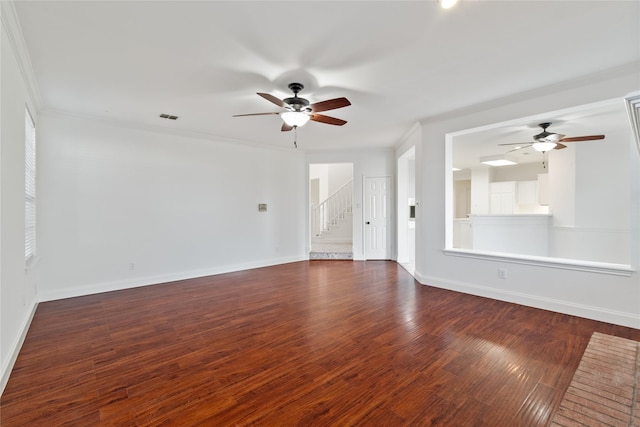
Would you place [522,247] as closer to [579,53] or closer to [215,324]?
[579,53]

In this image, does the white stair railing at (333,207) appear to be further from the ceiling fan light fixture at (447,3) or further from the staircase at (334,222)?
the ceiling fan light fixture at (447,3)

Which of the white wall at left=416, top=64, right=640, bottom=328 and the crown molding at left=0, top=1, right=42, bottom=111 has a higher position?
the crown molding at left=0, top=1, right=42, bottom=111

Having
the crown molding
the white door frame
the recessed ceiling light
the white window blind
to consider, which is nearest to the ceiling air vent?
the crown molding

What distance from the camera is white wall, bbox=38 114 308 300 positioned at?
4160 mm

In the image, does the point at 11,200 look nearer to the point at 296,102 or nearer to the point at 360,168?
the point at 296,102

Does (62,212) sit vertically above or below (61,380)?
above

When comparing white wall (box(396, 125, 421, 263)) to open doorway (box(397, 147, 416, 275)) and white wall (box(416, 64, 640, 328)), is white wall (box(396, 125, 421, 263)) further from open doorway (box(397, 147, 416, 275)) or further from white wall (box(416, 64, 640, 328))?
white wall (box(416, 64, 640, 328))

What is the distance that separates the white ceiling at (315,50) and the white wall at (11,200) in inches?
10.6

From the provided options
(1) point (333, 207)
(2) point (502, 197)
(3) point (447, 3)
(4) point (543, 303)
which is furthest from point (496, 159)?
(3) point (447, 3)

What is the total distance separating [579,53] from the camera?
8.74 feet

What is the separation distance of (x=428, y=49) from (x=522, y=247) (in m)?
5.50

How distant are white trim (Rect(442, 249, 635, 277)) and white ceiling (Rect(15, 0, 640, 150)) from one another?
2.14 m

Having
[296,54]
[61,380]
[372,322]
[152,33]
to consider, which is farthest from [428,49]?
[61,380]

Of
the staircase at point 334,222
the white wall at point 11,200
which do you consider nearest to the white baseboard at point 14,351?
the white wall at point 11,200
